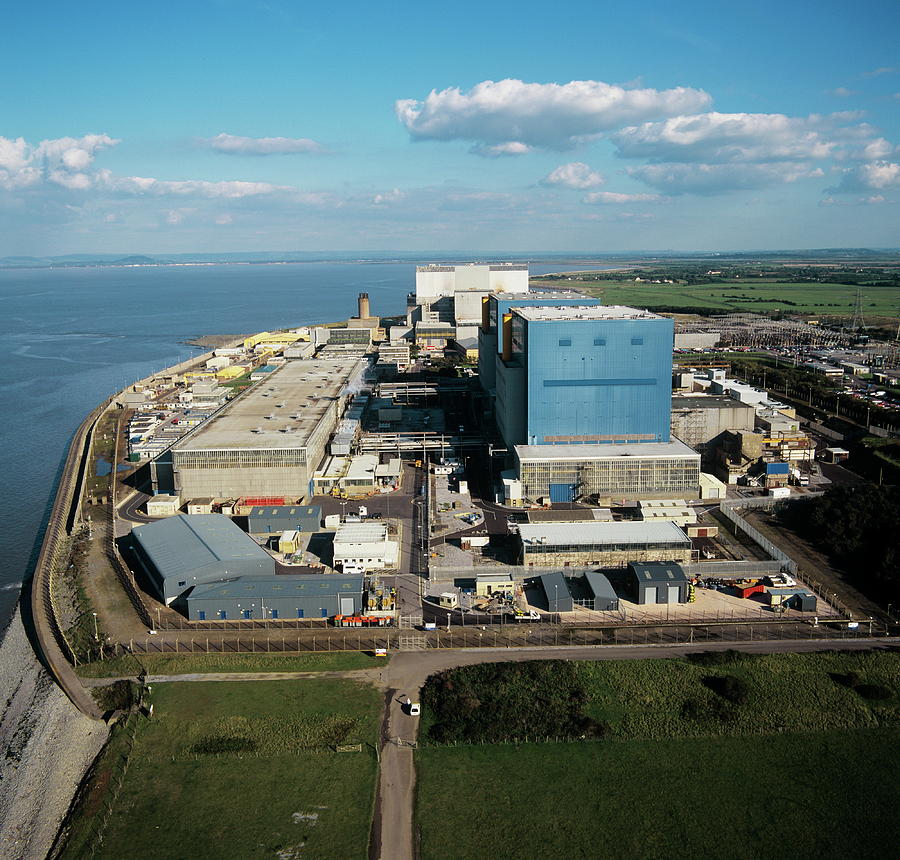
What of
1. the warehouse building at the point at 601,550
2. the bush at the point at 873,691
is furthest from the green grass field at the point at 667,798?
the warehouse building at the point at 601,550

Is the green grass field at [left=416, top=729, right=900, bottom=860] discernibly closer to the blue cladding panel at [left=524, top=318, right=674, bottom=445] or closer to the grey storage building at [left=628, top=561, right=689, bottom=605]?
the grey storage building at [left=628, top=561, right=689, bottom=605]

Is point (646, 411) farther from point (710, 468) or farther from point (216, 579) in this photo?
point (216, 579)

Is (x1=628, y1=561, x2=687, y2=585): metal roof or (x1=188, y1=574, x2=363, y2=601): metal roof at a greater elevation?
(x1=628, y1=561, x2=687, y2=585): metal roof

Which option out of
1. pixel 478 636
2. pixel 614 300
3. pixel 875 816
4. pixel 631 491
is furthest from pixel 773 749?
pixel 614 300

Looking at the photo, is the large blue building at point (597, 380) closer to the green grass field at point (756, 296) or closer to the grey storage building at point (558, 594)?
the grey storage building at point (558, 594)

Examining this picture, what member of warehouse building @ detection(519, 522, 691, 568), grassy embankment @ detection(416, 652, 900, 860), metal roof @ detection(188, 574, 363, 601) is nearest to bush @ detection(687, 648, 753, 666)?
grassy embankment @ detection(416, 652, 900, 860)

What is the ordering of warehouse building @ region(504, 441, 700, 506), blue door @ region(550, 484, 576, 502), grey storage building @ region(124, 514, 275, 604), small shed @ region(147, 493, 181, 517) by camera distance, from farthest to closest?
small shed @ region(147, 493, 181, 517)
blue door @ region(550, 484, 576, 502)
warehouse building @ region(504, 441, 700, 506)
grey storage building @ region(124, 514, 275, 604)

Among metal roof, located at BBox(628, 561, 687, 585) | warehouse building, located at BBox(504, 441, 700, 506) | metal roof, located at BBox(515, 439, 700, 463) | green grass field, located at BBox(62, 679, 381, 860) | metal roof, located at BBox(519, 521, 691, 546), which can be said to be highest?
metal roof, located at BBox(515, 439, 700, 463)
